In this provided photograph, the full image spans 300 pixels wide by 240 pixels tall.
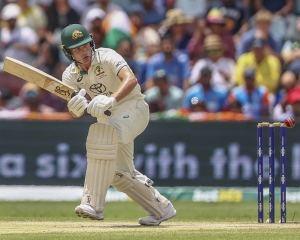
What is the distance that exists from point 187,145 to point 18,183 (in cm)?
226

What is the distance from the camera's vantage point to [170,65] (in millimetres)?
13031

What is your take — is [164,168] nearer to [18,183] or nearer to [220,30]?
[18,183]

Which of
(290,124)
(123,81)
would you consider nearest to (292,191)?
(290,124)

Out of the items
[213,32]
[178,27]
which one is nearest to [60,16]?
[178,27]

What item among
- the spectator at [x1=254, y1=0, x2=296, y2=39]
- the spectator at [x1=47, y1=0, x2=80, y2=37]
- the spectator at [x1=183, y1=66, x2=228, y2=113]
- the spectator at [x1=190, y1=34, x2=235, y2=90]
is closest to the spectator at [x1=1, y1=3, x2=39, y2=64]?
the spectator at [x1=47, y1=0, x2=80, y2=37]

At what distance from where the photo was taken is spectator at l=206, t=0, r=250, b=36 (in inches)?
552

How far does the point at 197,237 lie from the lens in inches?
246

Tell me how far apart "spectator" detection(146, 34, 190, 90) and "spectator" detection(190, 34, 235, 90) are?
15cm

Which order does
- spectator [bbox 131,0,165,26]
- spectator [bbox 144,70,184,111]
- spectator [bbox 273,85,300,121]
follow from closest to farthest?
spectator [bbox 273,85,300,121]
spectator [bbox 144,70,184,111]
spectator [bbox 131,0,165,26]

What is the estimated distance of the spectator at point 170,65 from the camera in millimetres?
12992

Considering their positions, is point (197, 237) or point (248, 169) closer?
point (197, 237)

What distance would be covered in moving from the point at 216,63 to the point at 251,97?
1.15m

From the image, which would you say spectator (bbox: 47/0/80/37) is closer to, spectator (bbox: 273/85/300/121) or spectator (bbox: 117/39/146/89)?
spectator (bbox: 117/39/146/89)

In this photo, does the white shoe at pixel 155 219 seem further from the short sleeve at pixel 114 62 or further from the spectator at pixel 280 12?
the spectator at pixel 280 12
